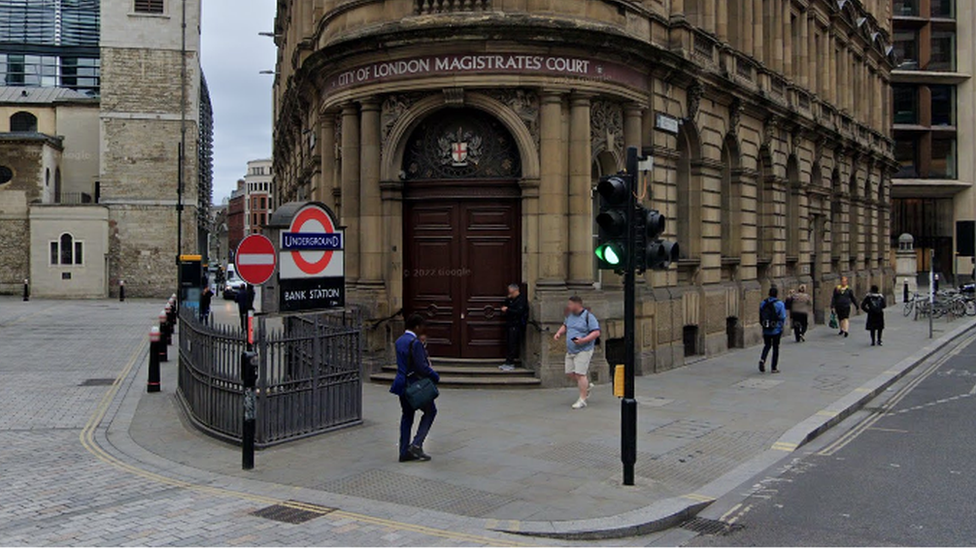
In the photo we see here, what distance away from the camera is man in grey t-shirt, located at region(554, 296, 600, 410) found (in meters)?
12.8

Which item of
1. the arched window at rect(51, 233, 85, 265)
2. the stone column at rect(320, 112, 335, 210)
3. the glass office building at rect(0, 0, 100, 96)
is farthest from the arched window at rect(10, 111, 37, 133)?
the stone column at rect(320, 112, 335, 210)

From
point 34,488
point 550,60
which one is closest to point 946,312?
point 550,60

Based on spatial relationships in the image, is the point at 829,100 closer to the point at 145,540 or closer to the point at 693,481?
the point at 693,481

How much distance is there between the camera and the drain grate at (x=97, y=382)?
15.7 meters

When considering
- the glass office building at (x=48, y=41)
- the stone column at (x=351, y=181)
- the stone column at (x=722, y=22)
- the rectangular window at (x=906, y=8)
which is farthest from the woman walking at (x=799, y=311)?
the glass office building at (x=48, y=41)

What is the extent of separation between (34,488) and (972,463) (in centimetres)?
1041

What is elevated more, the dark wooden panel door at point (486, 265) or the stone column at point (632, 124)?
the stone column at point (632, 124)

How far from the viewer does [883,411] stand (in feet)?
44.5

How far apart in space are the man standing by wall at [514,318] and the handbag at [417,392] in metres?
5.64

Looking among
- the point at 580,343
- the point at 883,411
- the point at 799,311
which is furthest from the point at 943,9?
the point at 580,343

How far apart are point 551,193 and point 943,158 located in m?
58.5

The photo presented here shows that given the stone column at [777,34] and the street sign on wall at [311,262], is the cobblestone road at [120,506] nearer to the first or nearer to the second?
the street sign on wall at [311,262]

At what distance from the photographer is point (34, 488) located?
332 inches

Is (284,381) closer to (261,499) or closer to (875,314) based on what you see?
(261,499)
